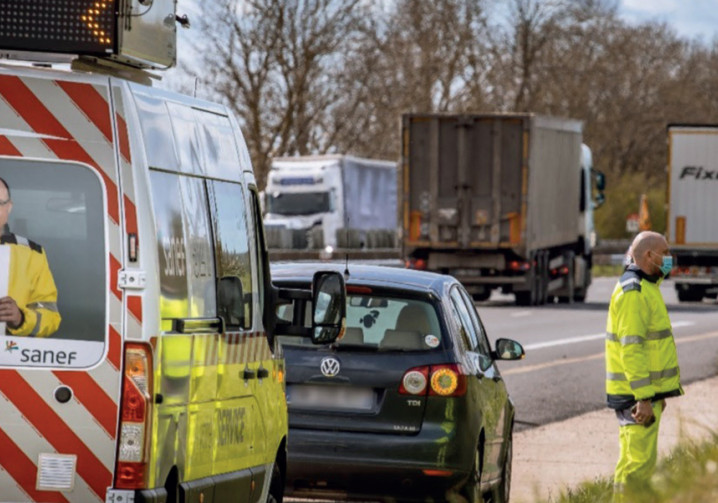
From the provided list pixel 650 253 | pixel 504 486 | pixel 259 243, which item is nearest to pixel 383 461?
pixel 504 486

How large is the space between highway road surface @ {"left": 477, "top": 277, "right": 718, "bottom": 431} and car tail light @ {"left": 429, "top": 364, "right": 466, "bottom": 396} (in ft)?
20.1

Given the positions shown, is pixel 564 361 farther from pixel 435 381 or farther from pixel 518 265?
pixel 435 381

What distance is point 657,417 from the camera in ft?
31.4

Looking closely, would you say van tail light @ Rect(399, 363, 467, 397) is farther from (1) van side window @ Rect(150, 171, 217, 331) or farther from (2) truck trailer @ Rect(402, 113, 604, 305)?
(2) truck trailer @ Rect(402, 113, 604, 305)

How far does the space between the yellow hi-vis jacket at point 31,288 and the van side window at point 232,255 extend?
36.9 inches

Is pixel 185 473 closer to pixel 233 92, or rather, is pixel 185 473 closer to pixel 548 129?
pixel 548 129

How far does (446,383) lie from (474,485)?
550mm

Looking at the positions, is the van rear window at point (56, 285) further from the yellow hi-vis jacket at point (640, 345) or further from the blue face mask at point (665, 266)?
the blue face mask at point (665, 266)

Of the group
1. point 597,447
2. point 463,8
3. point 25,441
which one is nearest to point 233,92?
point 463,8

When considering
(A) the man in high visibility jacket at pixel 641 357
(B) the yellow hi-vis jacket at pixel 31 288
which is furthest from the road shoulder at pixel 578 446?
(B) the yellow hi-vis jacket at pixel 31 288

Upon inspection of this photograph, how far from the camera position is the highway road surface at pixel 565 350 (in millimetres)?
18078

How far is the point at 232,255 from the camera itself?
7.05 m

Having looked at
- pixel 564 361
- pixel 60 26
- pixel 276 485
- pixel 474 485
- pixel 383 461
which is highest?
pixel 60 26

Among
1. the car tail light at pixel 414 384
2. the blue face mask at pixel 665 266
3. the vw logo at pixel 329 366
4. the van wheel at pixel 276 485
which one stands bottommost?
the van wheel at pixel 276 485
